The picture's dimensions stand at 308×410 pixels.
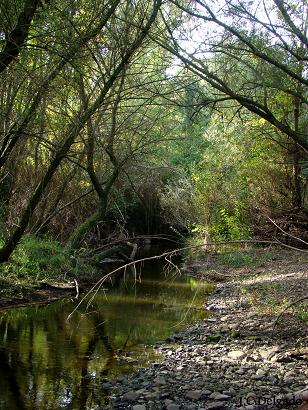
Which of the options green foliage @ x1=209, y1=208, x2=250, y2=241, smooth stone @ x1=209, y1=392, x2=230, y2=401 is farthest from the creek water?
green foliage @ x1=209, y1=208, x2=250, y2=241

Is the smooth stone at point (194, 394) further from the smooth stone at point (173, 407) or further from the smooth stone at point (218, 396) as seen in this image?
the smooth stone at point (173, 407)

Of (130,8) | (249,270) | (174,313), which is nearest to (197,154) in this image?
(249,270)

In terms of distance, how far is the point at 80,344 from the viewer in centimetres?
776

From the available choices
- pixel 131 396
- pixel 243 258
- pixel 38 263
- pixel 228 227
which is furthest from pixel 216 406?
pixel 228 227

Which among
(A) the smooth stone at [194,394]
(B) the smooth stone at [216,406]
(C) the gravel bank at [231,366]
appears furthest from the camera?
(A) the smooth stone at [194,394]

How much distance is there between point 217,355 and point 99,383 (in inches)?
73.2

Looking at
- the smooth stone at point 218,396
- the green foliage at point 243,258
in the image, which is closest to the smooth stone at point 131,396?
the smooth stone at point 218,396

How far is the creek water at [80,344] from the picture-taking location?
5773 mm

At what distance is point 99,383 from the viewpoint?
6.12 meters

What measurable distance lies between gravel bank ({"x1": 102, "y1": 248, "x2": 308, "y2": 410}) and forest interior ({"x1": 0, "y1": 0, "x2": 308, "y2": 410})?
0.13 feet

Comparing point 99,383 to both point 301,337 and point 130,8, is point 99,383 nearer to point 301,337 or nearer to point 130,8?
point 301,337

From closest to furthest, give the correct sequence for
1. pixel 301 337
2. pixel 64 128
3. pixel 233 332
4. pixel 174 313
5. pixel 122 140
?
pixel 301 337 → pixel 233 332 → pixel 64 128 → pixel 174 313 → pixel 122 140

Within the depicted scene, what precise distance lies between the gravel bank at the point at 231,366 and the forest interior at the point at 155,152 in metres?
0.04

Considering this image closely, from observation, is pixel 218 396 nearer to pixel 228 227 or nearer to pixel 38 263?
pixel 38 263
